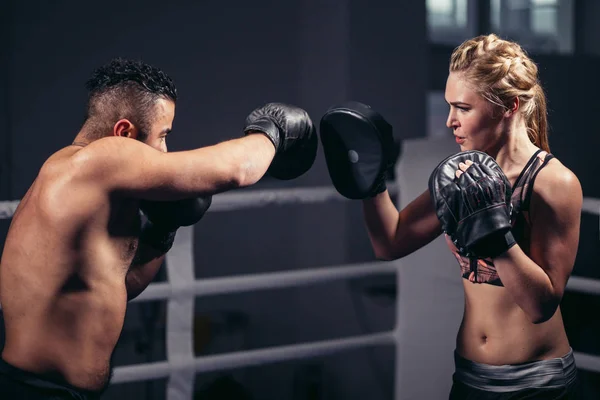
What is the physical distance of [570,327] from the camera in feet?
12.2

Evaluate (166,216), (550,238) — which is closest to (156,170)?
(166,216)

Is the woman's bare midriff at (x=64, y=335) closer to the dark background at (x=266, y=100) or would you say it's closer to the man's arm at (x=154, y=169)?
the man's arm at (x=154, y=169)

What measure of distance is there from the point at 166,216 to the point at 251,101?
110 inches

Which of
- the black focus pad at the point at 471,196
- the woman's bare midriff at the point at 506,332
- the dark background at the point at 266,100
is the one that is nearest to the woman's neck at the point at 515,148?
the black focus pad at the point at 471,196

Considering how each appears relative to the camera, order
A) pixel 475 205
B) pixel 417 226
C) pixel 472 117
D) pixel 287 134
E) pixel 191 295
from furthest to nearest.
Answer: pixel 191 295 → pixel 417 226 → pixel 287 134 → pixel 472 117 → pixel 475 205

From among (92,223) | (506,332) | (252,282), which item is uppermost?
(92,223)

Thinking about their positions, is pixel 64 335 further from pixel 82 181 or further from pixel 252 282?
pixel 252 282

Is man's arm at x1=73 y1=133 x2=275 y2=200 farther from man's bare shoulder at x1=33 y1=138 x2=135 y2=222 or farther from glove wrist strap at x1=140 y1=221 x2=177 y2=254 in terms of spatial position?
glove wrist strap at x1=140 y1=221 x2=177 y2=254

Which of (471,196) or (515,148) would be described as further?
(515,148)

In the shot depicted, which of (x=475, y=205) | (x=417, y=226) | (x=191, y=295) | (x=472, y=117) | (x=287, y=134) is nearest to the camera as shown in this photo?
(x=475, y=205)

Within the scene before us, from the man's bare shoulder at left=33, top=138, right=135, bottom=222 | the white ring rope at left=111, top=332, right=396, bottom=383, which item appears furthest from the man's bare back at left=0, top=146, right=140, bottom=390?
the white ring rope at left=111, top=332, right=396, bottom=383

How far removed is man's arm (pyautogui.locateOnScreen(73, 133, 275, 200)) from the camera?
4.19ft

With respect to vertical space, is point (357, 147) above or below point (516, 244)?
above

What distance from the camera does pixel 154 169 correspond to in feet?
4.19
